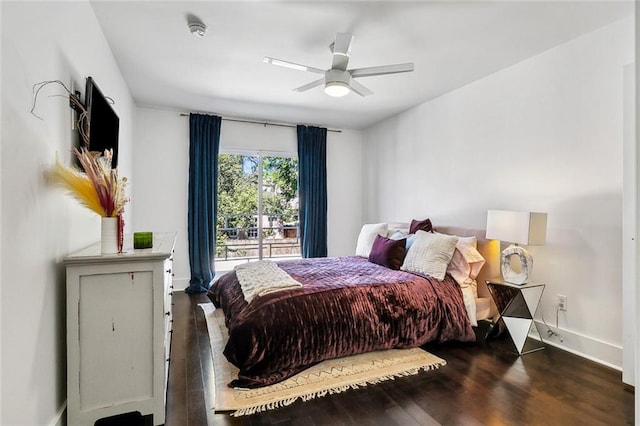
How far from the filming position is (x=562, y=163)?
282 cm

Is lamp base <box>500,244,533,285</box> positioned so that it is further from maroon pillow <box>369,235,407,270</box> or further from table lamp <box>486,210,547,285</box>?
maroon pillow <box>369,235,407,270</box>

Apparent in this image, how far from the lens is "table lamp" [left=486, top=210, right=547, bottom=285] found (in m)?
2.65

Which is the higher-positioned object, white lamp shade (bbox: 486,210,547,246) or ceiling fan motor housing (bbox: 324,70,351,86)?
ceiling fan motor housing (bbox: 324,70,351,86)

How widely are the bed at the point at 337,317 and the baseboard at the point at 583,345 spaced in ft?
1.58

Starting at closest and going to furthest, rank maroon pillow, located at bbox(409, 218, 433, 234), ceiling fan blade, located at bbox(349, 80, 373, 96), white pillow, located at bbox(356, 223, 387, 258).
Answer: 1. ceiling fan blade, located at bbox(349, 80, 373, 96)
2. maroon pillow, located at bbox(409, 218, 433, 234)
3. white pillow, located at bbox(356, 223, 387, 258)

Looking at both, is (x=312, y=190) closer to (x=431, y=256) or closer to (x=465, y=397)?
(x=431, y=256)

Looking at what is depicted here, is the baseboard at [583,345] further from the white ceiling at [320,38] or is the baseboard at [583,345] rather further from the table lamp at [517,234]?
the white ceiling at [320,38]

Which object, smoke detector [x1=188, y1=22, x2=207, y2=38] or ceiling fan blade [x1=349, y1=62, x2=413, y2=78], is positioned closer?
smoke detector [x1=188, y1=22, x2=207, y2=38]

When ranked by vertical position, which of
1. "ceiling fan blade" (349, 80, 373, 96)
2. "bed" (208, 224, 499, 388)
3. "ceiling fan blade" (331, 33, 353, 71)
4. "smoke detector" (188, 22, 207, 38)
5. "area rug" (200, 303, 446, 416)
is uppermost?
"smoke detector" (188, 22, 207, 38)

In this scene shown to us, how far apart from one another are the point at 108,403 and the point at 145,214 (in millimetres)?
3367

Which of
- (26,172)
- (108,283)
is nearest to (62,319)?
(108,283)

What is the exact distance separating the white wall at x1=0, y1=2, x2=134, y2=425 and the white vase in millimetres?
210

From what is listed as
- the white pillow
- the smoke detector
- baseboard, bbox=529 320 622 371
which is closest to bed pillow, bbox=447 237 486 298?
baseboard, bbox=529 320 622 371

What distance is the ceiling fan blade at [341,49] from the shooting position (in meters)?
2.43
